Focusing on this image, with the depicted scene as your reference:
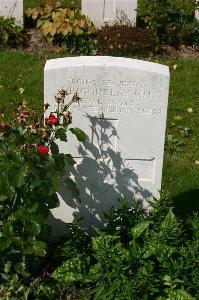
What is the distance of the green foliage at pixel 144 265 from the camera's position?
386cm

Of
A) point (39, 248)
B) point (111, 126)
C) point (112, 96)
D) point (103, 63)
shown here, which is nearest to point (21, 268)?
point (39, 248)

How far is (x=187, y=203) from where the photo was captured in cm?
529

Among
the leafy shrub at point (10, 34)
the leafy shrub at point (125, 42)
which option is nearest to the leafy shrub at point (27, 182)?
the leafy shrub at point (125, 42)

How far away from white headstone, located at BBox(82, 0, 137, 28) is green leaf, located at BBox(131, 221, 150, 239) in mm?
5145

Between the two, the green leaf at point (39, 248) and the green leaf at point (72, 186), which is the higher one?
the green leaf at point (72, 186)

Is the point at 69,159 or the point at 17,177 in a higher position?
the point at 69,159

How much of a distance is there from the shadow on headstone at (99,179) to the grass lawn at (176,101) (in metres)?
0.86

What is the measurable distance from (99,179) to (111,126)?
41 centimetres

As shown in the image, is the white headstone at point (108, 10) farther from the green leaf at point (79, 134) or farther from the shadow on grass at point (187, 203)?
the green leaf at point (79, 134)

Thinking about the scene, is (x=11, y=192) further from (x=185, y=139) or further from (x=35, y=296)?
(x=185, y=139)

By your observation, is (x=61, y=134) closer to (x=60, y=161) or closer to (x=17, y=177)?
(x=60, y=161)

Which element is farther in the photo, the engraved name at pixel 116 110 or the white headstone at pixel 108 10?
the white headstone at pixel 108 10

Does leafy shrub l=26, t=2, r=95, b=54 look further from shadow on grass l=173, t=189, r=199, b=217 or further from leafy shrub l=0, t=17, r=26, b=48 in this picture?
shadow on grass l=173, t=189, r=199, b=217

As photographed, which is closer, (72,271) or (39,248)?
(39,248)
